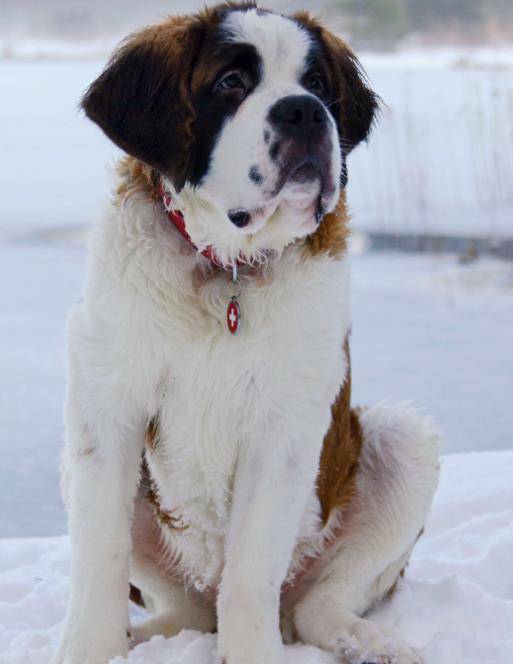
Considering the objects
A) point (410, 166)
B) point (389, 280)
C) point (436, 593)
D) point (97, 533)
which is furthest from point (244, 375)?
point (410, 166)

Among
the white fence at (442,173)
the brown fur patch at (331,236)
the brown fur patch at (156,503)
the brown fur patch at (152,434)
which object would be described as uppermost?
the brown fur patch at (331,236)

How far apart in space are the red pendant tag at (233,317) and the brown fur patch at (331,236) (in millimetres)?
200

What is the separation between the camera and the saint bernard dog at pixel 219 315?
2.35m

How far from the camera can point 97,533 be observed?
2.44 m

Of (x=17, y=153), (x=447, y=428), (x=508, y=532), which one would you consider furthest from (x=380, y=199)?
(x=508, y=532)

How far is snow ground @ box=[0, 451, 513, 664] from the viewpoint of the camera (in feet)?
8.33

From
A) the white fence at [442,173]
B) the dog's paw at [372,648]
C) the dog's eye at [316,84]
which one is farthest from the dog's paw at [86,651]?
the white fence at [442,173]

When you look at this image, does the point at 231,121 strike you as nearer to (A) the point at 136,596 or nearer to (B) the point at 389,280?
(A) the point at 136,596

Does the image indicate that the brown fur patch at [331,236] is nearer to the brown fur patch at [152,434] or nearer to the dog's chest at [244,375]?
the dog's chest at [244,375]

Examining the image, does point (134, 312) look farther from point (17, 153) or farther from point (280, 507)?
point (17, 153)

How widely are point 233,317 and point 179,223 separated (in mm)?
248

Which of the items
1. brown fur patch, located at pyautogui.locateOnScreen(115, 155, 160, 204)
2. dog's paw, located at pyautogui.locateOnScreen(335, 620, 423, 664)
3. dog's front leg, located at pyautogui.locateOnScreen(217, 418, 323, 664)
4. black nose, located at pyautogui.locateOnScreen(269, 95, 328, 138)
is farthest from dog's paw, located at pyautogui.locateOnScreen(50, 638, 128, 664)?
black nose, located at pyautogui.locateOnScreen(269, 95, 328, 138)

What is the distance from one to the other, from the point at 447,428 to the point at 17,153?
8.51 m

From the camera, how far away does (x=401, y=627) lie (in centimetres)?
277
